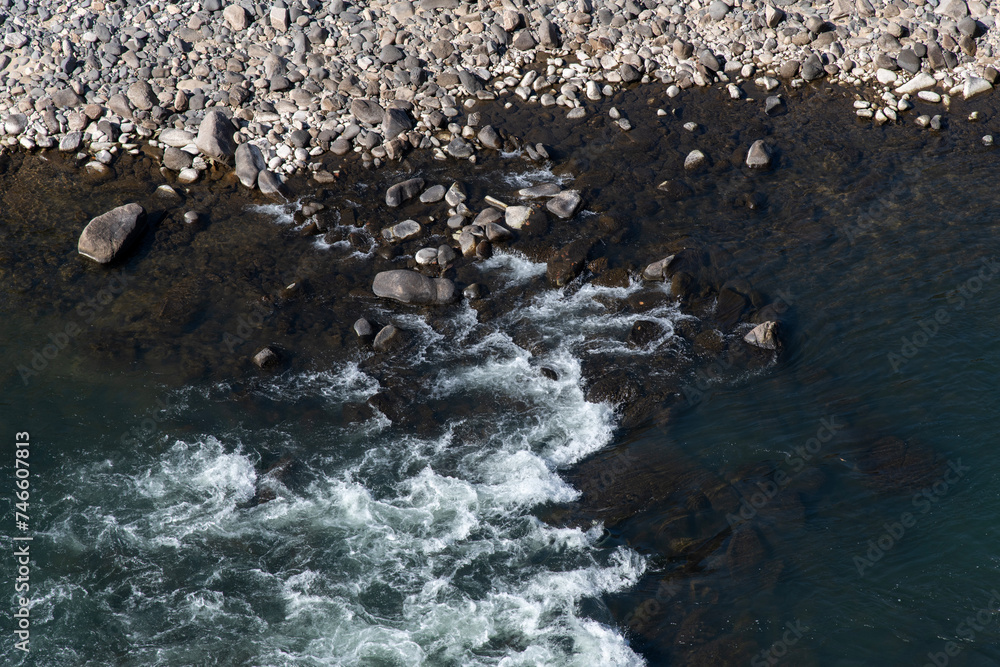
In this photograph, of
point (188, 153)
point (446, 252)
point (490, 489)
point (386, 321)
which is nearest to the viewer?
point (490, 489)

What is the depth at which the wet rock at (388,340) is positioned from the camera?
15.9 metres

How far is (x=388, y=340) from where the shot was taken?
15891 mm

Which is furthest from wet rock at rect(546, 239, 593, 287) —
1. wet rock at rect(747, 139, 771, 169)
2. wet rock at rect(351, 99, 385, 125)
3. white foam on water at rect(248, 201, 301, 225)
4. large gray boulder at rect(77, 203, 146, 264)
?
large gray boulder at rect(77, 203, 146, 264)

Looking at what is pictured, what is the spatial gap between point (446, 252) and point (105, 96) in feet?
36.0

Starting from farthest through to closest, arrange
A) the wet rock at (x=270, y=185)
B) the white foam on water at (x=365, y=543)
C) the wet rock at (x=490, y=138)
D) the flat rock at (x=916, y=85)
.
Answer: the flat rock at (x=916, y=85), the wet rock at (x=490, y=138), the wet rock at (x=270, y=185), the white foam on water at (x=365, y=543)

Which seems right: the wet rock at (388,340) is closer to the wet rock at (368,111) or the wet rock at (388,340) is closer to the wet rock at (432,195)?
the wet rock at (432,195)

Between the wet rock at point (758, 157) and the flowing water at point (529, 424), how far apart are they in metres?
0.33

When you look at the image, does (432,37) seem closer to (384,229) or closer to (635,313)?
(384,229)

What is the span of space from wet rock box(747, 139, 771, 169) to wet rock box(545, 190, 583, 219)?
472 cm

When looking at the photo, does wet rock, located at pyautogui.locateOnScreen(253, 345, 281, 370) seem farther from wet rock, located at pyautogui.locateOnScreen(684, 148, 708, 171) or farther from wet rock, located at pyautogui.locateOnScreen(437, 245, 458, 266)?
wet rock, located at pyautogui.locateOnScreen(684, 148, 708, 171)

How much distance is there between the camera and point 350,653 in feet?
37.2

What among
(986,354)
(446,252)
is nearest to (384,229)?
(446,252)

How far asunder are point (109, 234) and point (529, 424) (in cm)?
1063

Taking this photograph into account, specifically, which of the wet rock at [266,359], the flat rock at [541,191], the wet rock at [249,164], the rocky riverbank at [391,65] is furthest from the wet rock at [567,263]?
the wet rock at [249,164]
